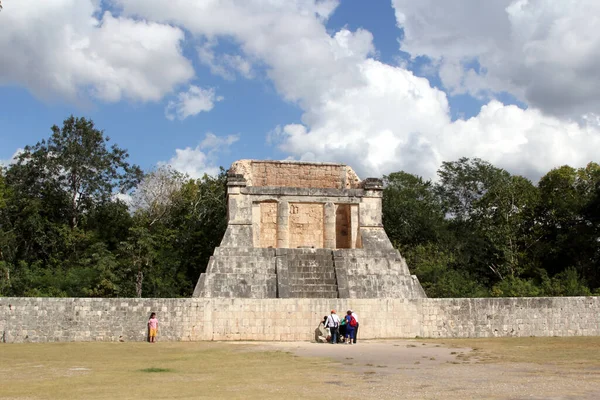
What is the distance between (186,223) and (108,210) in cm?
352

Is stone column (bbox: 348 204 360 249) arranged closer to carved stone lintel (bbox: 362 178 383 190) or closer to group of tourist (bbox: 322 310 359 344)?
carved stone lintel (bbox: 362 178 383 190)

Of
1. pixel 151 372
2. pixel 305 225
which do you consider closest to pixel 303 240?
pixel 305 225

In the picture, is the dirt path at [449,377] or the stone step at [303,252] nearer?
the dirt path at [449,377]

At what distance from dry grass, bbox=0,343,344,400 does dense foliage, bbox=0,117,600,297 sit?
35.6 feet

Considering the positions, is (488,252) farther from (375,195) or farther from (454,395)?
(454,395)

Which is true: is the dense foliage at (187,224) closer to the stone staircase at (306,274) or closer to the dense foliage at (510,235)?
the dense foliage at (510,235)

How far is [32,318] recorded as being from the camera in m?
13.6

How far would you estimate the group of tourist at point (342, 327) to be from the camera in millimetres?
13805

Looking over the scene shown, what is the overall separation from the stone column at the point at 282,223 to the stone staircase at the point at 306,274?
149cm

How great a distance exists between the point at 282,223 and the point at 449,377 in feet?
40.1

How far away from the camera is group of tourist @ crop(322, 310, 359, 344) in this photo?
13.8m

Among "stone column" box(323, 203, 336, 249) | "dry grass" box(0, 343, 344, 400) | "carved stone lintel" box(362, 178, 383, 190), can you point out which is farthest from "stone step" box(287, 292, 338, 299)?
"carved stone lintel" box(362, 178, 383, 190)

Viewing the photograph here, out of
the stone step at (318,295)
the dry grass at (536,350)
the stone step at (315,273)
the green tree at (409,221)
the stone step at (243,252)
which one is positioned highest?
the green tree at (409,221)

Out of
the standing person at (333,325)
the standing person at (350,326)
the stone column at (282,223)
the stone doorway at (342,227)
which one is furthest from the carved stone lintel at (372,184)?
the standing person at (333,325)
